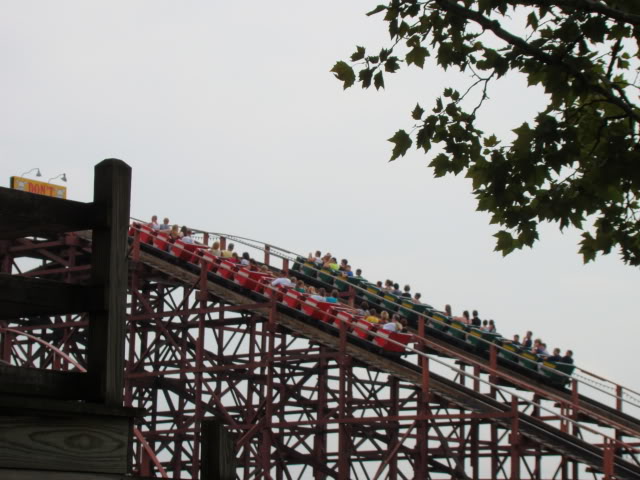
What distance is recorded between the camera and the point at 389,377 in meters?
24.1

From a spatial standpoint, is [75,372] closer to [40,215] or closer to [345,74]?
[40,215]

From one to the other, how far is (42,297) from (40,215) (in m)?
0.29

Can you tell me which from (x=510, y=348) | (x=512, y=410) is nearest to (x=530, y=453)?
(x=512, y=410)

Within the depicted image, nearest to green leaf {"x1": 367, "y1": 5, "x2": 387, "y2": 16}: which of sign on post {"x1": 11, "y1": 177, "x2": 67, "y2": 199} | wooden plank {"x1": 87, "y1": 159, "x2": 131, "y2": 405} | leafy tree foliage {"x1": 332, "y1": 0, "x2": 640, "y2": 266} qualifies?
leafy tree foliage {"x1": 332, "y1": 0, "x2": 640, "y2": 266}

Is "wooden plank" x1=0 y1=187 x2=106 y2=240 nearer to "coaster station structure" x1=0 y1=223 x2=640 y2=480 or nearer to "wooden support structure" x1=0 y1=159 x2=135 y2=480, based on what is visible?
"wooden support structure" x1=0 y1=159 x2=135 y2=480

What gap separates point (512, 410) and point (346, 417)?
4056 mm

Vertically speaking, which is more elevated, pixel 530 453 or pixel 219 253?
pixel 219 253

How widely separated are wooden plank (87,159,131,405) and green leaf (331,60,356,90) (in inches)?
187

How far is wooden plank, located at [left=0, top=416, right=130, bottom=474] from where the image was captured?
3.66 meters

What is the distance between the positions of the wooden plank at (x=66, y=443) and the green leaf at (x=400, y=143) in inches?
198

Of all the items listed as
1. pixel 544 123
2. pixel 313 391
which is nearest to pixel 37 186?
pixel 313 391

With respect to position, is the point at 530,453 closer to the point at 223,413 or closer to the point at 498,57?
the point at 223,413

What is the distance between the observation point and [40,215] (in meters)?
3.95

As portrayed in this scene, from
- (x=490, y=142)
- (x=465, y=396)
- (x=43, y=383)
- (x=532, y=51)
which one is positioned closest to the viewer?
(x=43, y=383)
